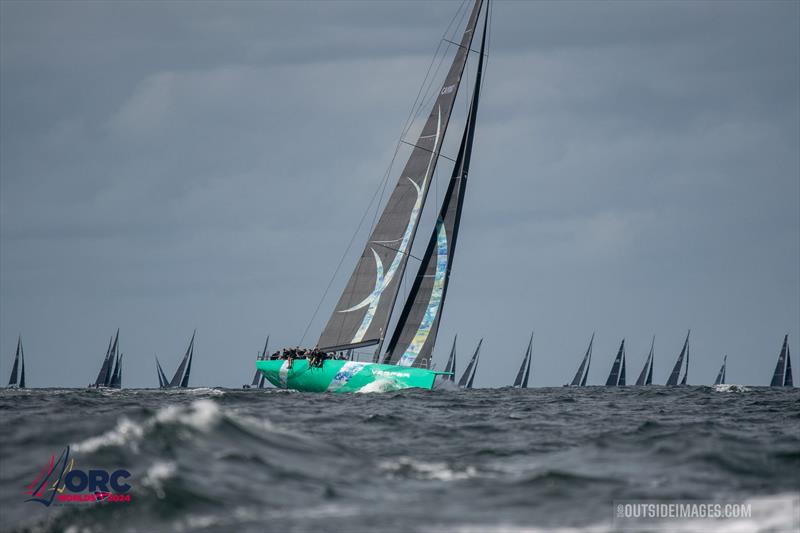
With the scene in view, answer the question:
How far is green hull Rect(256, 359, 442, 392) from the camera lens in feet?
115

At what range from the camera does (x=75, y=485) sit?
493 inches

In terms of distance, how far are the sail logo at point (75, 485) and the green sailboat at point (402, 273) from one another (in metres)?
22.7

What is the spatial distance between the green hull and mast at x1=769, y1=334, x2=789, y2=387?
8149 centimetres

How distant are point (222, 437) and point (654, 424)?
1015cm

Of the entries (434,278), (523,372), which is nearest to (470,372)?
(523,372)

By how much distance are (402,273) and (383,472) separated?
23.8 meters

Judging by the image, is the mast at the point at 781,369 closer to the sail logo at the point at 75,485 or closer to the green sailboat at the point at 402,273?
the green sailboat at the point at 402,273

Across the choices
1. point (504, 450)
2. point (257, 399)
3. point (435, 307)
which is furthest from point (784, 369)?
point (504, 450)

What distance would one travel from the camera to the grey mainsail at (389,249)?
37500 millimetres

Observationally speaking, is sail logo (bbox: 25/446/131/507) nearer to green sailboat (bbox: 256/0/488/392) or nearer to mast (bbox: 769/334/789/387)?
green sailboat (bbox: 256/0/488/392)

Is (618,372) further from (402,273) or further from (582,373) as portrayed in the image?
(402,273)

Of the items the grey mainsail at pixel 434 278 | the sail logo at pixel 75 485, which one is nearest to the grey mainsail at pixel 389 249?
the grey mainsail at pixel 434 278

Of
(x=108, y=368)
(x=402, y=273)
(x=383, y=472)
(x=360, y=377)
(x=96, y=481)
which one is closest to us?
(x=96, y=481)

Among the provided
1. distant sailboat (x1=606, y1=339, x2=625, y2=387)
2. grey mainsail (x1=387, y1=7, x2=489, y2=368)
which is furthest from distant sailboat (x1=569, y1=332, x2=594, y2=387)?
grey mainsail (x1=387, y1=7, x2=489, y2=368)
